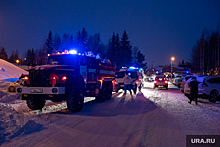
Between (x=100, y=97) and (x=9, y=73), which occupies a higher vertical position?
(x=9, y=73)

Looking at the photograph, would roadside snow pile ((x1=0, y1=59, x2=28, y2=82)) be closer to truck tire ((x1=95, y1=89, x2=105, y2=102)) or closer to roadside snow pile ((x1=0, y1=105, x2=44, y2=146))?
truck tire ((x1=95, y1=89, x2=105, y2=102))

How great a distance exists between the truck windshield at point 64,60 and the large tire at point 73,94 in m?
1.01

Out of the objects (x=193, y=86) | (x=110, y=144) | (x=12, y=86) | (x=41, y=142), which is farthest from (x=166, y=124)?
(x=12, y=86)

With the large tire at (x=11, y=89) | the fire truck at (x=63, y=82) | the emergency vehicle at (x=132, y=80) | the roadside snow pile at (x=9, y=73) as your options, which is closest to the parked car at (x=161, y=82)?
the emergency vehicle at (x=132, y=80)

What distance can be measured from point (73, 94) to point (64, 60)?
7.10 feet

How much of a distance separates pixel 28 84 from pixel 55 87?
1509mm

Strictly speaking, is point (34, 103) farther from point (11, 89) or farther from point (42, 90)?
point (11, 89)

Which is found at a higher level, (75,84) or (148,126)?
(75,84)

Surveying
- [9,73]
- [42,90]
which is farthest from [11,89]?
[9,73]

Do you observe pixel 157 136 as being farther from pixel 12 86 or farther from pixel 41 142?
pixel 12 86

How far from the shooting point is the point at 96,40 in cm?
7694

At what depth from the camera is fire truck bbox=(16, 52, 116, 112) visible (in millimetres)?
8625

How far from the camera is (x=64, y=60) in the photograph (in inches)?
401

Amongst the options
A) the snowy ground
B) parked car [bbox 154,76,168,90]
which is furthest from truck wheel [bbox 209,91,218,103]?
parked car [bbox 154,76,168,90]
